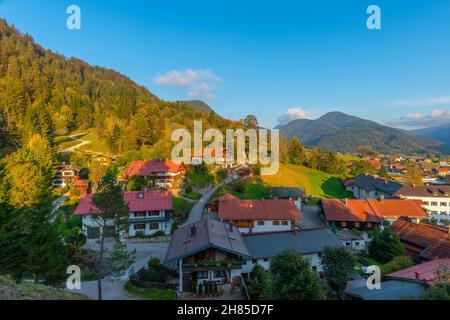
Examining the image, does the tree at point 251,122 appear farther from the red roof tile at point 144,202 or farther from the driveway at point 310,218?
the red roof tile at point 144,202

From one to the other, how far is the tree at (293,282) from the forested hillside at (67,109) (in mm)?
56468

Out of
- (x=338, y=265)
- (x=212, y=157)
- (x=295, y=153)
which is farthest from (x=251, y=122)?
(x=338, y=265)

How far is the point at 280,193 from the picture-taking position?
47.6 meters

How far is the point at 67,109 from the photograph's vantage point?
3563 inches

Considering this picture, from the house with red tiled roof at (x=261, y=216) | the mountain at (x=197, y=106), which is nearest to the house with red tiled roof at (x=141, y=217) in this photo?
the house with red tiled roof at (x=261, y=216)

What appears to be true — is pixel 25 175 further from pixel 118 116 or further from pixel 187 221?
pixel 118 116

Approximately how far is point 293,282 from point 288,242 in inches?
474

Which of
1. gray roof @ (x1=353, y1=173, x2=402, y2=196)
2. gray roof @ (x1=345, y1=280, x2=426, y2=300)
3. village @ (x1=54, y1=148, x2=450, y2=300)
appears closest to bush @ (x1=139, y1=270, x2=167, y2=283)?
village @ (x1=54, y1=148, x2=450, y2=300)

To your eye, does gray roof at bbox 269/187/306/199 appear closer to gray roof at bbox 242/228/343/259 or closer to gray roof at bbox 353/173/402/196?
gray roof at bbox 242/228/343/259

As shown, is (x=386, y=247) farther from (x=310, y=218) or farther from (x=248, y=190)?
(x=248, y=190)

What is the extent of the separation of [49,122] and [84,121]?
106ft

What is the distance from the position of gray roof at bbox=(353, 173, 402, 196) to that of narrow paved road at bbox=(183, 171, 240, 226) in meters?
30.6

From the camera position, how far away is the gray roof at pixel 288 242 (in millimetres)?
24234

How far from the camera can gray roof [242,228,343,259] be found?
24.2 metres
